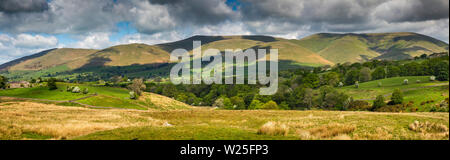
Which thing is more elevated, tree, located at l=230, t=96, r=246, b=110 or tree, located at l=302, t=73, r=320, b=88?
tree, located at l=302, t=73, r=320, b=88

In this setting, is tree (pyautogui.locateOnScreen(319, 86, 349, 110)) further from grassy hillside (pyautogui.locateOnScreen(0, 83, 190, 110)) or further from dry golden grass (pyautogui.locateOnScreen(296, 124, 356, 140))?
dry golden grass (pyautogui.locateOnScreen(296, 124, 356, 140))

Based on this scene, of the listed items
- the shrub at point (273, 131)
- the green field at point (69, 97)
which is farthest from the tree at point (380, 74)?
the shrub at point (273, 131)

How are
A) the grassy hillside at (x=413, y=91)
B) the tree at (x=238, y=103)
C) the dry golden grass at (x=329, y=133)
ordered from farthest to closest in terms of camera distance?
the tree at (x=238, y=103), the grassy hillside at (x=413, y=91), the dry golden grass at (x=329, y=133)

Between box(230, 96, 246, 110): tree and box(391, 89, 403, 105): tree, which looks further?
box(230, 96, 246, 110): tree

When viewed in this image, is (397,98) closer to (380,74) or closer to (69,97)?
(380,74)

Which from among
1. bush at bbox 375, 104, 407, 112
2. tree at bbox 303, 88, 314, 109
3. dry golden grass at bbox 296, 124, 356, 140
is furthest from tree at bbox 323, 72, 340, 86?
dry golden grass at bbox 296, 124, 356, 140

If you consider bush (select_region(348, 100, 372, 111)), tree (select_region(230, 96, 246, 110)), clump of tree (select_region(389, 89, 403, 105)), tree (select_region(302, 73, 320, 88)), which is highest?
tree (select_region(302, 73, 320, 88))

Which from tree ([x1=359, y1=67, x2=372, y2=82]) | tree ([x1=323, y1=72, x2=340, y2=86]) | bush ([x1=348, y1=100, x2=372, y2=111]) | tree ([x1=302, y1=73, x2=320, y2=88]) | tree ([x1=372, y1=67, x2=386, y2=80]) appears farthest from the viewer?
tree ([x1=372, y1=67, x2=386, y2=80])

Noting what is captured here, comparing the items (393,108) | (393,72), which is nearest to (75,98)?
(393,108)

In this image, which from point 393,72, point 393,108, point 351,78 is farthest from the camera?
point 393,72

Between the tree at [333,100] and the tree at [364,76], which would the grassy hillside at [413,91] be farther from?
the tree at [364,76]

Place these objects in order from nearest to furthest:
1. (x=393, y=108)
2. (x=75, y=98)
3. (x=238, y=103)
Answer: (x=393, y=108) → (x=75, y=98) → (x=238, y=103)

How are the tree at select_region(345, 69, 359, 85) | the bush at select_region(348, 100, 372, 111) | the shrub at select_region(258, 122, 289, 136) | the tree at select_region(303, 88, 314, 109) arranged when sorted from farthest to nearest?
the tree at select_region(345, 69, 359, 85) < the tree at select_region(303, 88, 314, 109) < the bush at select_region(348, 100, 372, 111) < the shrub at select_region(258, 122, 289, 136)
